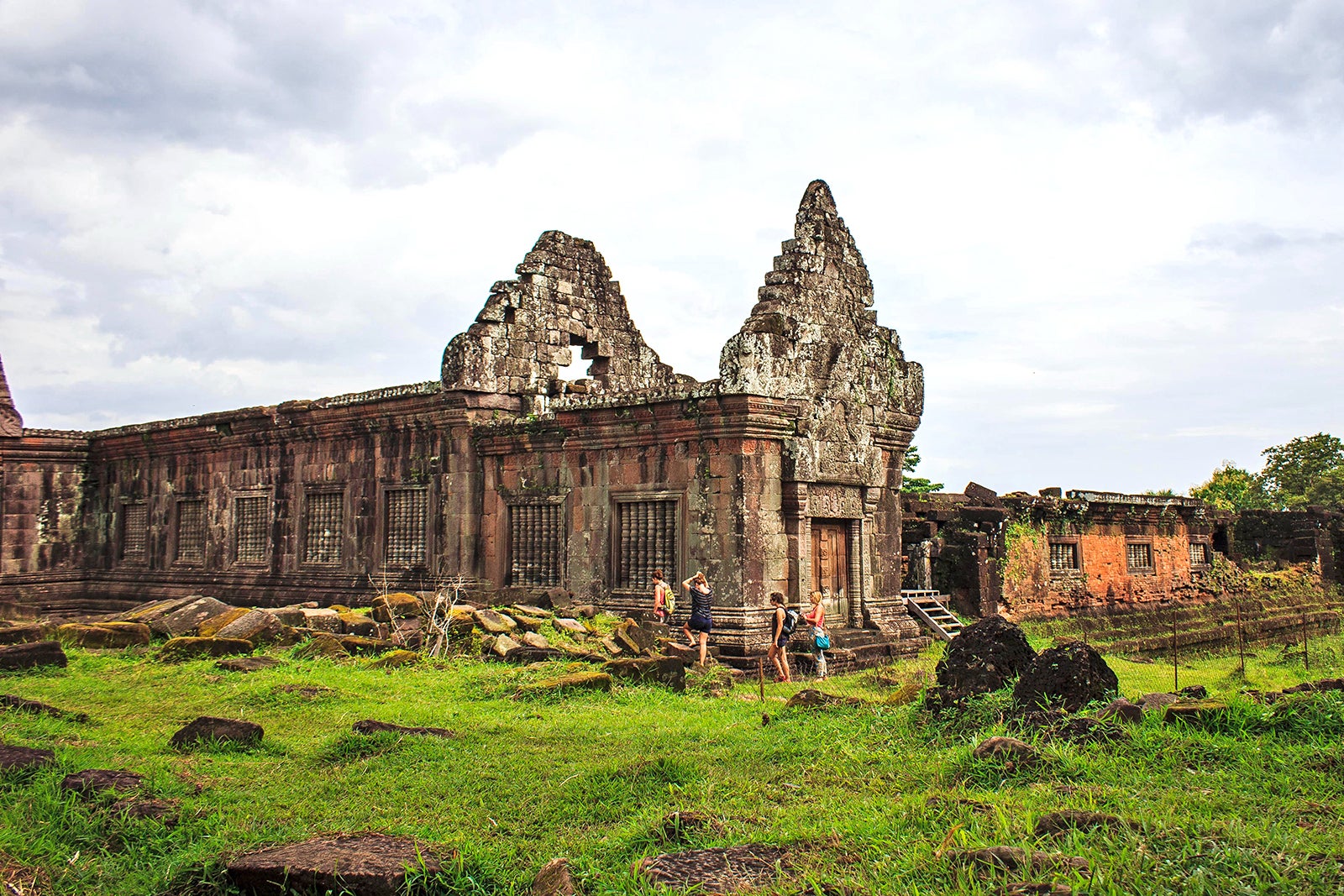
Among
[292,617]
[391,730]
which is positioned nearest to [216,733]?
[391,730]

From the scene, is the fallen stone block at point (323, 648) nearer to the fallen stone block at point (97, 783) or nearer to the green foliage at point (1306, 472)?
the fallen stone block at point (97, 783)

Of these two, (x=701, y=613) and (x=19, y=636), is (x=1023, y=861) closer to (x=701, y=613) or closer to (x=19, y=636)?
(x=701, y=613)

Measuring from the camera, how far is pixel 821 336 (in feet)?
43.3

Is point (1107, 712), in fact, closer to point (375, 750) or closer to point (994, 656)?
point (994, 656)

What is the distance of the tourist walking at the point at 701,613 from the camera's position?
36.4 feet

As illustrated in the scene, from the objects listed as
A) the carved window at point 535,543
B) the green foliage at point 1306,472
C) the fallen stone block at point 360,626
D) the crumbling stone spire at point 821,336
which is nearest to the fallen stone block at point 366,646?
the fallen stone block at point 360,626

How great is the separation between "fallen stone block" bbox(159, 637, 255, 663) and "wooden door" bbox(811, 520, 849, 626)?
6725 millimetres

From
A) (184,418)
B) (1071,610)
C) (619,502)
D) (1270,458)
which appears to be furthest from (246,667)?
(1270,458)

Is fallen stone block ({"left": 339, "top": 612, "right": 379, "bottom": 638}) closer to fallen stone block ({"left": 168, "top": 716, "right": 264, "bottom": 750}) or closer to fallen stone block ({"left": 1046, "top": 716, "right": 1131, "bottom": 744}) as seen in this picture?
fallen stone block ({"left": 168, "top": 716, "right": 264, "bottom": 750})

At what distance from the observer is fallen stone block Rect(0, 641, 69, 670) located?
9969 millimetres

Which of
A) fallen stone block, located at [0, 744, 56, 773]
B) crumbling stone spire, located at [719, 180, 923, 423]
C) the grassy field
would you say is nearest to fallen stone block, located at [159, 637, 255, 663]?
the grassy field

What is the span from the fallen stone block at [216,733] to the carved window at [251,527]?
1138cm

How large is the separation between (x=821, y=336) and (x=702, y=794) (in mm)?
8658

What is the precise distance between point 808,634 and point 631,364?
686 centimetres
